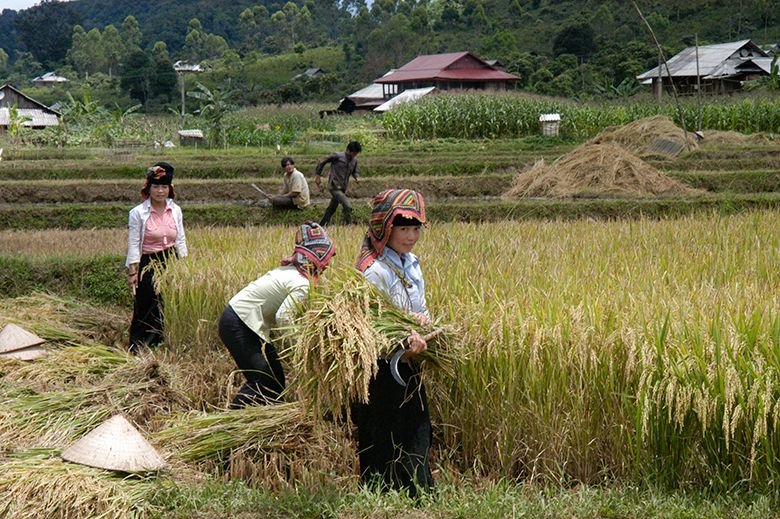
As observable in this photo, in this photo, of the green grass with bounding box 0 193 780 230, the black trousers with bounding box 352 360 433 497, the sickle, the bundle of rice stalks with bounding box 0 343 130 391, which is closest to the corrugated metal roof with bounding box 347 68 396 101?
the green grass with bounding box 0 193 780 230

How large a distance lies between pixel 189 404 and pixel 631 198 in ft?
34.2

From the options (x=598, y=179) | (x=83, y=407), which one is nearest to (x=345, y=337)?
(x=83, y=407)

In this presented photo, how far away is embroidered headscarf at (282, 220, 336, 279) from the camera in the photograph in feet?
14.4

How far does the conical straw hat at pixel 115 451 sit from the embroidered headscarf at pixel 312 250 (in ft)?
3.42

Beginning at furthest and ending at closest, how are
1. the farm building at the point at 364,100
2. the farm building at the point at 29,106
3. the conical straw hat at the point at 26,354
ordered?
the farm building at the point at 364,100 → the farm building at the point at 29,106 → the conical straw hat at the point at 26,354

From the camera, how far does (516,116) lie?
27.1 m

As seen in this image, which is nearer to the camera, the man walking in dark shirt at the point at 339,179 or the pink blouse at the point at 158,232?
the pink blouse at the point at 158,232

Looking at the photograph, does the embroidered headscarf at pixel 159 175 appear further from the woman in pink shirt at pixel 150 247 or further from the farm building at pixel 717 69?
the farm building at pixel 717 69

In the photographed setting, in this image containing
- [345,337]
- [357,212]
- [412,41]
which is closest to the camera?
[345,337]

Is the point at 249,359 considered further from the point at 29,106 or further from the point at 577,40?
the point at 577,40

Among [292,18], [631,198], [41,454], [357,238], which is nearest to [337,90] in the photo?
[292,18]

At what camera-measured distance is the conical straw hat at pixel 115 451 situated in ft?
12.5

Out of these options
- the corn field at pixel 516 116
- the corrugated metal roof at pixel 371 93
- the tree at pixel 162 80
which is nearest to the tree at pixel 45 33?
the tree at pixel 162 80

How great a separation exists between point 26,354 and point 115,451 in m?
2.52
